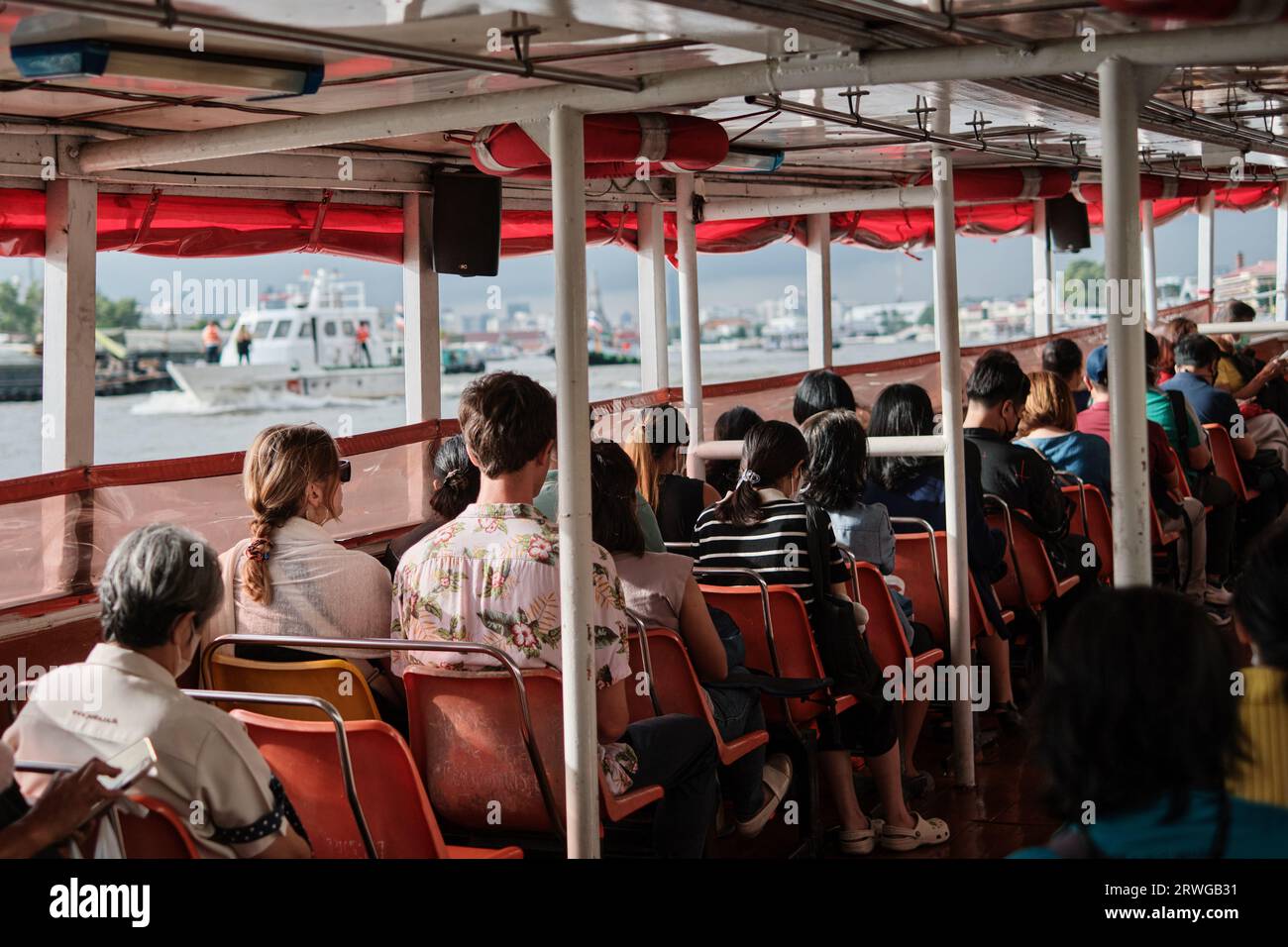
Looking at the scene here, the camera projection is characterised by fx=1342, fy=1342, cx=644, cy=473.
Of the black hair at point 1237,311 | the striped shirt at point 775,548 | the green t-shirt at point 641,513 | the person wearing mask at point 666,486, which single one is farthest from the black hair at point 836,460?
the black hair at point 1237,311

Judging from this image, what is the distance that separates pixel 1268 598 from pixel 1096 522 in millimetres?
3714

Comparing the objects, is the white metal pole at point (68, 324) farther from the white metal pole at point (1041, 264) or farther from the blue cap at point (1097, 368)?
the white metal pole at point (1041, 264)

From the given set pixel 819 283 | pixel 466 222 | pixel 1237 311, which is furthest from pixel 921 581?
pixel 1237 311

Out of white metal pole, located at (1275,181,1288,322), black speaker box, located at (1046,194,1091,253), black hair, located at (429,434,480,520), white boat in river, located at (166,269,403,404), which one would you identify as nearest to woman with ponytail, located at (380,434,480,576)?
black hair, located at (429,434,480,520)

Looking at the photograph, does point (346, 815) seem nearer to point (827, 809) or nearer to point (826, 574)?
point (826, 574)

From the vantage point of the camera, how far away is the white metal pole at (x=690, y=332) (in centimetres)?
607

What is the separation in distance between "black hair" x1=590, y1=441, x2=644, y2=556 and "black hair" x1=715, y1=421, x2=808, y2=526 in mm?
462

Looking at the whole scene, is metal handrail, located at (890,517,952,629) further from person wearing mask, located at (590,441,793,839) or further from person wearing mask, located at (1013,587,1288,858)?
person wearing mask, located at (1013,587,1288,858)

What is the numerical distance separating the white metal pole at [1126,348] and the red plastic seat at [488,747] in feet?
3.92

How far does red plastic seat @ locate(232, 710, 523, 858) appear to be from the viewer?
254cm

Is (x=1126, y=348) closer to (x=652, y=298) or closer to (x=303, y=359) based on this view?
(x=652, y=298)

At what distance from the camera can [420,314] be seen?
648 centimetres

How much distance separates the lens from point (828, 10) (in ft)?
8.77

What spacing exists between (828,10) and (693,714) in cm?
168
